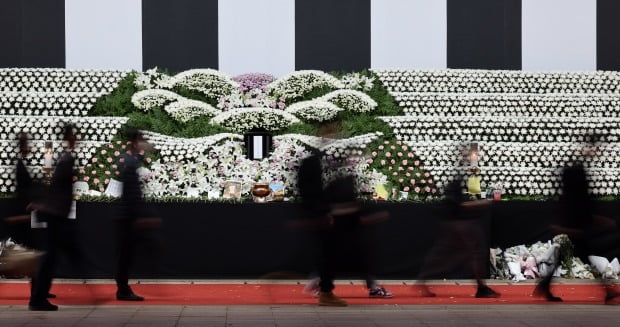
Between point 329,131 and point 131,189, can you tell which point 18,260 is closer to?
point 131,189

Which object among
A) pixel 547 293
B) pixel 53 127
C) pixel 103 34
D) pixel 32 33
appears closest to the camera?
pixel 547 293

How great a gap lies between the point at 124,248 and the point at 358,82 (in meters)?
9.23

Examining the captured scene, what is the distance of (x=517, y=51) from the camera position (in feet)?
61.0

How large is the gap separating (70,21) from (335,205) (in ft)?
37.6

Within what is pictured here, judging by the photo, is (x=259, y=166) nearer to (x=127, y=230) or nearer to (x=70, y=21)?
(x=127, y=230)

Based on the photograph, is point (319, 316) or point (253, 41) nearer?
point (319, 316)

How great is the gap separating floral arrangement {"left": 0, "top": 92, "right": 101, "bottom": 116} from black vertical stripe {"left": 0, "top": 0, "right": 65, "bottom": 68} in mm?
2188

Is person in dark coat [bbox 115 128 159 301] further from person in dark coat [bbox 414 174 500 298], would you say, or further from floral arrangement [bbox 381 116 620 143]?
floral arrangement [bbox 381 116 620 143]

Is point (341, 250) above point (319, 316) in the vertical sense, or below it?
above

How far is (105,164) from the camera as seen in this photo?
47.8 feet

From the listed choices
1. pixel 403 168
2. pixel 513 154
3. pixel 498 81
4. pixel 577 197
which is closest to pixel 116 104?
pixel 403 168

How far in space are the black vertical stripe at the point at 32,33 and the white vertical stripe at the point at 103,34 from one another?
7.8 inches

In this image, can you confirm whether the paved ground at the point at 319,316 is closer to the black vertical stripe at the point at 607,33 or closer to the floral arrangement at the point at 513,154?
the floral arrangement at the point at 513,154

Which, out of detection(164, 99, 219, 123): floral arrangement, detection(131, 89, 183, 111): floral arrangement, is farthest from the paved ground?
detection(131, 89, 183, 111): floral arrangement
